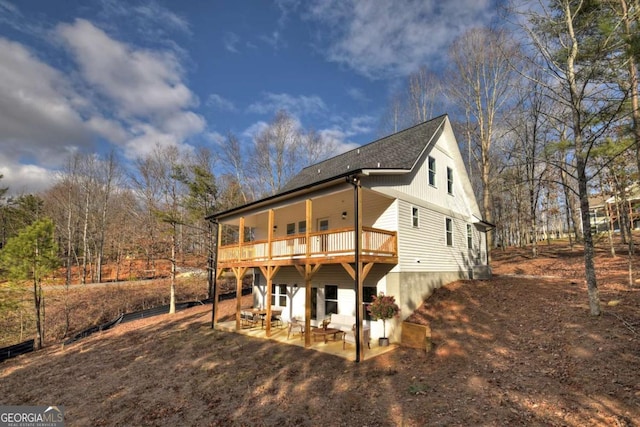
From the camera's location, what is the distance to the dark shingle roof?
13.0 meters

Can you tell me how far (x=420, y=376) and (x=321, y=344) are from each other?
14.5 feet

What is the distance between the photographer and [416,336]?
9.95 metres

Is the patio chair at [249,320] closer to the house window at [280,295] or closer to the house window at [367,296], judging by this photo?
the house window at [280,295]

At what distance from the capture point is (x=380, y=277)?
1198 cm

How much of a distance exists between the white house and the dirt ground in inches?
72.6

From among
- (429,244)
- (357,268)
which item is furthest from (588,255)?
(357,268)

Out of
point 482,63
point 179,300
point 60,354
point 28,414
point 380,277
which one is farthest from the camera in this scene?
point 179,300

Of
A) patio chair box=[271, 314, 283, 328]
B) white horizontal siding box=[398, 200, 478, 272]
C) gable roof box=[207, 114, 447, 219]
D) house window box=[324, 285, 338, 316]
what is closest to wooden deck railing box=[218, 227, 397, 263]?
white horizontal siding box=[398, 200, 478, 272]

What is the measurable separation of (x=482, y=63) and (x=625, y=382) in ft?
75.5

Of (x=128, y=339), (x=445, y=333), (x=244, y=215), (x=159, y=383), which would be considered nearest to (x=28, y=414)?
A: (x=159, y=383)

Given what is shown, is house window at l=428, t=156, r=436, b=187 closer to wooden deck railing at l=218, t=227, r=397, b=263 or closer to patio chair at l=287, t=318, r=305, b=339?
wooden deck railing at l=218, t=227, r=397, b=263

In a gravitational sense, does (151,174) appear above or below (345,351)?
above

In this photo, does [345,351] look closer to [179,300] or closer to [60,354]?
[60,354]

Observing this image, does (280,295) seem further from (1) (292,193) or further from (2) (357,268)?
(2) (357,268)
